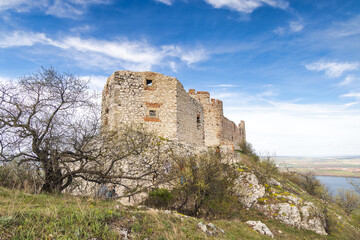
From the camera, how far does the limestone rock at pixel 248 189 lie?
12.9 metres

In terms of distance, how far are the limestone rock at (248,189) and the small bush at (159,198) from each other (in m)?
4.93

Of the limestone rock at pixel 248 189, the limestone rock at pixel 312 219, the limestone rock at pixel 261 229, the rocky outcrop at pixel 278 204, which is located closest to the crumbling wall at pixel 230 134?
the limestone rock at pixel 248 189

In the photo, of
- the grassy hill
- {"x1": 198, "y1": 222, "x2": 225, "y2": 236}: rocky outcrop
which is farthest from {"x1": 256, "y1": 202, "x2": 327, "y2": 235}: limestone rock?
the grassy hill

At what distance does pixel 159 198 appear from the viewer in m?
10.9

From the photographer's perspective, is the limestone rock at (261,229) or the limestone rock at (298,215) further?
the limestone rock at (298,215)

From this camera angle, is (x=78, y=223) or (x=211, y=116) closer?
(x=78, y=223)

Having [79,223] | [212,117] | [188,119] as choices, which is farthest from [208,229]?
[212,117]

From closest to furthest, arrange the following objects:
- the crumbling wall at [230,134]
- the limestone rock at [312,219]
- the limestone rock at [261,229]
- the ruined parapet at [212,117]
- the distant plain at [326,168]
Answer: the limestone rock at [261,229]
the limestone rock at [312,219]
the ruined parapet at [212,117]
the crumbling wall at [230,134]
the distant plain at [326,168]

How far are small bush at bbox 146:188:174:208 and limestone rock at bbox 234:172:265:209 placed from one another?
4.93 metres

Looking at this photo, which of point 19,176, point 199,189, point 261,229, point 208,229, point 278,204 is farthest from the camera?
point 278,204

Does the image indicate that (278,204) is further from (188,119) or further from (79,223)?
(79,223)

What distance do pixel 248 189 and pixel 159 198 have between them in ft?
20.5

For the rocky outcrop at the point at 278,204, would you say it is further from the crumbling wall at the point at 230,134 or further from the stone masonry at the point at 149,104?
the crumbling wall at the point at 230,134

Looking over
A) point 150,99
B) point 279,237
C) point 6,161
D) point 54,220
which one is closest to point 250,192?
point 279,237
